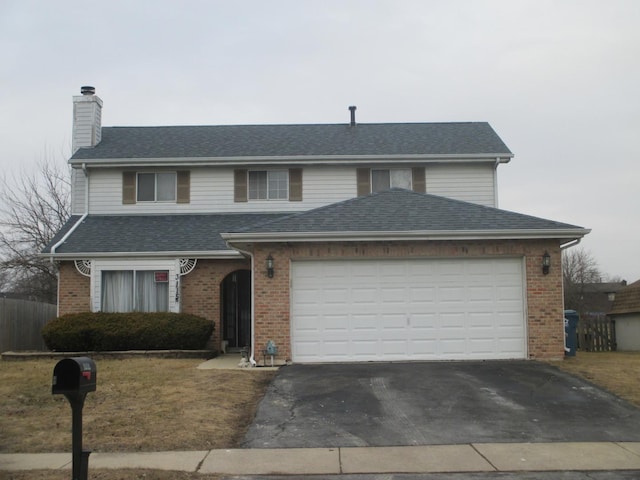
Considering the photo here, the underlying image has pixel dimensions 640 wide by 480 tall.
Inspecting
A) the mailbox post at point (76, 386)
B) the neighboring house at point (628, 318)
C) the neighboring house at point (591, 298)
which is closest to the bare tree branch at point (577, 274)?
the neighboring house at point (591, 298)

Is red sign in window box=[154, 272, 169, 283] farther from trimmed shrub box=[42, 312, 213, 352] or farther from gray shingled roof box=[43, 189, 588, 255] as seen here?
trimmed shrub box=[42, 312, 213, 352]

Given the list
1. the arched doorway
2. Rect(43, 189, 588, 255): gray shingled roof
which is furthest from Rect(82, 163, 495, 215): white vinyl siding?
the arched doorway

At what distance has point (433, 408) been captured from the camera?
10.4 metres

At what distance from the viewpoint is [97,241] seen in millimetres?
19078

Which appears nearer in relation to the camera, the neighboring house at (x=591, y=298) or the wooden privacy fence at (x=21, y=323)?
the wooden privacy fence at (x=21, y=323)

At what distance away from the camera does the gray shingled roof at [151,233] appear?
18672 mm

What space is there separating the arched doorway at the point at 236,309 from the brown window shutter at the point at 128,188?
13.6 feet

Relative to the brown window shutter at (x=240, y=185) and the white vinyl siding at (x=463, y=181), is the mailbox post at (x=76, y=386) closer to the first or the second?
the brown window shutter at (x=240, y=185)

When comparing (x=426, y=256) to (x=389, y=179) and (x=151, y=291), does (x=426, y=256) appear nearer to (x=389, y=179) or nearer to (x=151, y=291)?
(x=389, y=179)

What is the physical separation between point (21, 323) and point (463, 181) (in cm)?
1422

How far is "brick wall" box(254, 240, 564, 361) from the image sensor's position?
14508mm

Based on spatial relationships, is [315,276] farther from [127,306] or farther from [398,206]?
[127,306]

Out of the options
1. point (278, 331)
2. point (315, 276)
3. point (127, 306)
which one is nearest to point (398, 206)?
point (315, 276)

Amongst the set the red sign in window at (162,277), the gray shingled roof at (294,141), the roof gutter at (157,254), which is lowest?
the red sign in window at (162,277)
